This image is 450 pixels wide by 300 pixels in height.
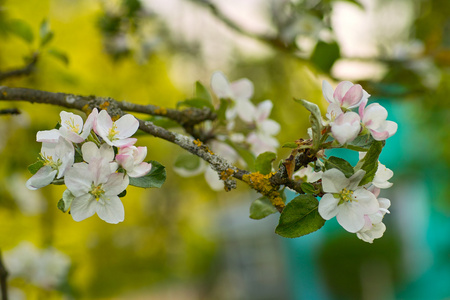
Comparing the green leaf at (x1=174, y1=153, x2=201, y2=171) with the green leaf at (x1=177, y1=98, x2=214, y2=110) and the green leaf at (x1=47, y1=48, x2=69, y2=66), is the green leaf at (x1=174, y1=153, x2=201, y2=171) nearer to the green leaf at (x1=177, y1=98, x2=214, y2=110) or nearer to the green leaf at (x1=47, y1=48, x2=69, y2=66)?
the green leaf at (x1=177, y1=98, x2=214, y2=110)

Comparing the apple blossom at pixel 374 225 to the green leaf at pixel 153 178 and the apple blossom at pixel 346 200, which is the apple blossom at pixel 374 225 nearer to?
the apple blossom at pixel 346 200

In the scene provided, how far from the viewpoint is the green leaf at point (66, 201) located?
2.03 feet

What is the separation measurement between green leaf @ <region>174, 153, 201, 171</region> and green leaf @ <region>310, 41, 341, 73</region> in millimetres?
639

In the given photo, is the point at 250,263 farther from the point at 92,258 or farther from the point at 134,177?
the point at 134,177

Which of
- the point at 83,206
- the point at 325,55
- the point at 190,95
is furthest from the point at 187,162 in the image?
the point at 190,95

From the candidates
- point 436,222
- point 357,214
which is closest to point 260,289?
point 436,222

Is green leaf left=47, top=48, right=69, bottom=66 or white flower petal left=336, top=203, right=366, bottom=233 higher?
white flower petal left=336, top=203, right=366, bottom=233

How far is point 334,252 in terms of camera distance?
A: 7.47 metres

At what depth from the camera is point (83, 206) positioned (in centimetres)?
66

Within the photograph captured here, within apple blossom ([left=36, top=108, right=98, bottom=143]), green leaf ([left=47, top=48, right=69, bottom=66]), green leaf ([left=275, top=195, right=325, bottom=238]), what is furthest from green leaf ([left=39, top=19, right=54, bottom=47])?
green leaf ([left=275, top=195, right=325, bottom=238])

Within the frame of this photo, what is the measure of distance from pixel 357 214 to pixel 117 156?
1.18 ft

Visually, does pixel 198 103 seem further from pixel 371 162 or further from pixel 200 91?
pixel 371 162

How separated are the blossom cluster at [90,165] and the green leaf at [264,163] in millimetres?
192

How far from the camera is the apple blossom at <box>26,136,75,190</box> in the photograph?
63 centimetres
